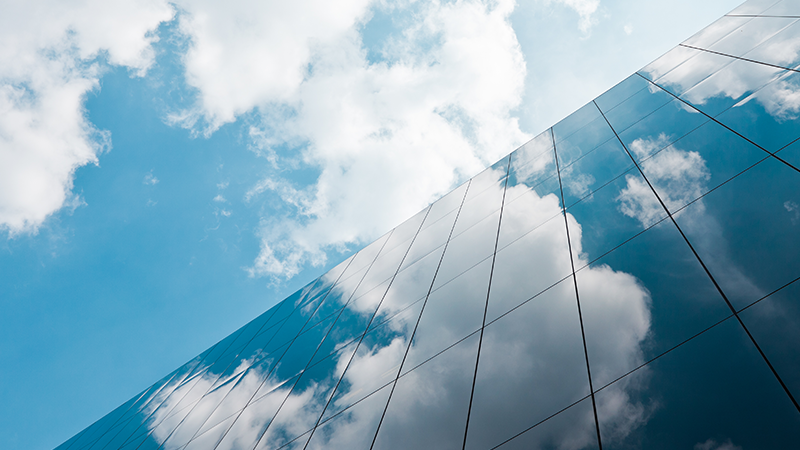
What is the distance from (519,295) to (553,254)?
926 mm

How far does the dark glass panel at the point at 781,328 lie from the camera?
3107 millimetres

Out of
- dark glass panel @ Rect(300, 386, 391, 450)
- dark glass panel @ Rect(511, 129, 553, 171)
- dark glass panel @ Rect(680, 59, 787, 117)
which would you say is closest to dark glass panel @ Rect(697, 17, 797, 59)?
dark glass panel @ Rect(680, 59, 787, 117)

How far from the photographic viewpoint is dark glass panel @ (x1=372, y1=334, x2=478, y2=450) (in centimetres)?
523

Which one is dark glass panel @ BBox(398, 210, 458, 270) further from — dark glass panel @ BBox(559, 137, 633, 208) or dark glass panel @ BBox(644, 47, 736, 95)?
dark glass panel @ BBox(644, 47, 736, 95)

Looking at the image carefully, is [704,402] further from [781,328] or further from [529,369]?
[529,369]

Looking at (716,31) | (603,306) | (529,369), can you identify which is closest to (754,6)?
(716,31)

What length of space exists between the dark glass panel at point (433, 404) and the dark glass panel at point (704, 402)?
187cm

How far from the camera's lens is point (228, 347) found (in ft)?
63.1

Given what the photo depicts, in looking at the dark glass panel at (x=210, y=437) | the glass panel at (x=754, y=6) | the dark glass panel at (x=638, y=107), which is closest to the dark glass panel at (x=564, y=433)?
the dark glass panel at (x=638, y=107)

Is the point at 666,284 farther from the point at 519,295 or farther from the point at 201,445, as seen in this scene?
the point at 201,445

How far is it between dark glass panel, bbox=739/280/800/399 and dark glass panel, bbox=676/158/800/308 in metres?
0.13

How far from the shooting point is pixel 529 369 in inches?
197

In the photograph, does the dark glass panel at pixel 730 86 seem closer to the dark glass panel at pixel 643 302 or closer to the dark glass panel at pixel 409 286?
the dark glass panel at pixel 643 302

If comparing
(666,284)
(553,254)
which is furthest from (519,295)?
(666,284)
